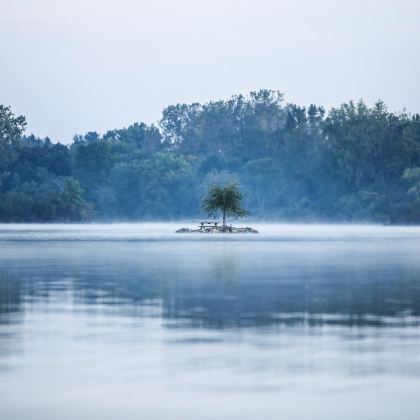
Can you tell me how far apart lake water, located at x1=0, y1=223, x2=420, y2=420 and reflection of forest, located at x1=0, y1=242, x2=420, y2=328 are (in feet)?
0.15

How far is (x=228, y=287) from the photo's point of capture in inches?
984

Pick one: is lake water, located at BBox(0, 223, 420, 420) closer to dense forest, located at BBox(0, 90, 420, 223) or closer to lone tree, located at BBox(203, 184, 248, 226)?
lone tree, located at BBox(203, 184, 248, 226)

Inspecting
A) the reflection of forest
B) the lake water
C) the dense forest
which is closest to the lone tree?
the dense forest

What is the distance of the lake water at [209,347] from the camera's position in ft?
35.1

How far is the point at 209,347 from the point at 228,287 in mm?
10563

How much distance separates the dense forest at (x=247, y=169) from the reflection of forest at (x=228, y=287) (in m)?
91.7

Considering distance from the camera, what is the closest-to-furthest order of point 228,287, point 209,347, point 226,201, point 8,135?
point 209,347
point 228,287
point 226,201
point 8,135

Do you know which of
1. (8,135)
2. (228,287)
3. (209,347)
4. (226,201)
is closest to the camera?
(209,347)

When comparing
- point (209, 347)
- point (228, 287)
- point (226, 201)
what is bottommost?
point (209, 347)

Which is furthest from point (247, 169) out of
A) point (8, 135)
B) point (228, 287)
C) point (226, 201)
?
point (228, 287)

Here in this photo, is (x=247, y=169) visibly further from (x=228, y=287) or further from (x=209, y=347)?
(x=209, y=347)

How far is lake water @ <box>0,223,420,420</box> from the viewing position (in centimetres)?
1069

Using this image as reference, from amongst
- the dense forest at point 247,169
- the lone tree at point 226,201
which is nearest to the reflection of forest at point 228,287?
the lone tree at point 226,201

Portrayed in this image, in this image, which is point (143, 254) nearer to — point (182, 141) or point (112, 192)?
point (112, 192)
